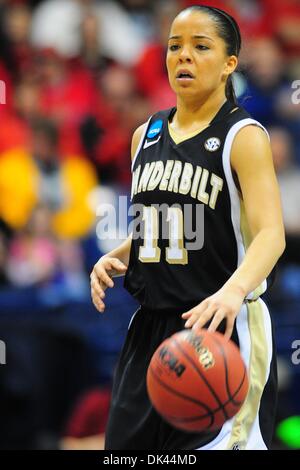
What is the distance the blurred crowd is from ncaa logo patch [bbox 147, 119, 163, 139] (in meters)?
2.64

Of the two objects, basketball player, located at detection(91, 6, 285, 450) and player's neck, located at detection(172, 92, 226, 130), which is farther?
player's neck, located at detection(172, 92, 226, 130)

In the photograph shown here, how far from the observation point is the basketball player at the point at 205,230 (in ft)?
12.2

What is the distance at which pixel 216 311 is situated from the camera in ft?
11.0

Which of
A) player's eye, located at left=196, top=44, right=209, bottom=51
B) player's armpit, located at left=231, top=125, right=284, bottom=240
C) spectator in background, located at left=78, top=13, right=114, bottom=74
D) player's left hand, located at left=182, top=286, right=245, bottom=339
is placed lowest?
player's left hand, located at left=182, top=286, right=245, bottom=339

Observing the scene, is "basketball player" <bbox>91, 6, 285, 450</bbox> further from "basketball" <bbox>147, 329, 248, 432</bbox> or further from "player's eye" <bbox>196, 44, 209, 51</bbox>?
"basketball" <bbox>147, 329, 248, 432</bbox>

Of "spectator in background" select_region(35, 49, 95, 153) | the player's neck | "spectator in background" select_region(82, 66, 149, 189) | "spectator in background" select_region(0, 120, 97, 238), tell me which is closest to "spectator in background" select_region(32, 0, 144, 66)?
"spectator in background" select_region(35, 49, 95, 153)

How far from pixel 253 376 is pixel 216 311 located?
0.58 meters

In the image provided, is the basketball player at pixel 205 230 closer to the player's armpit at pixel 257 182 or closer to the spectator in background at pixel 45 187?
the player's armpit at pixel 257 182

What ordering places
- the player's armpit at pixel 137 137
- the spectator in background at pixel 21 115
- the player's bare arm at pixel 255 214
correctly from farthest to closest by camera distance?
the spectator in background at pixel 21 115, the player's armpit at pixel 137 137, the player's bare arm at pixel 255 214

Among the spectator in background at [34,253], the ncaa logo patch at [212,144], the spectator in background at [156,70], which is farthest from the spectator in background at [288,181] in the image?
the ncaa logo patch at [212,144]

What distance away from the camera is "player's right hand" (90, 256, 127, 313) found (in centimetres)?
399

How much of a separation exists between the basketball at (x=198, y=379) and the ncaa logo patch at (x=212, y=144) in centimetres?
80

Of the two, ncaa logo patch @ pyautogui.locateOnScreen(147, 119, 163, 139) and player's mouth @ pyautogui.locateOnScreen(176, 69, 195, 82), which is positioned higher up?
player's mouth @ pyautogui.locateOnScreen(176, 69, 195, 82)
